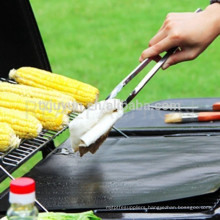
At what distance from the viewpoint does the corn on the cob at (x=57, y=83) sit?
105 inches

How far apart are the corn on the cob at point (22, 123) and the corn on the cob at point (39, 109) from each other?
0.07m

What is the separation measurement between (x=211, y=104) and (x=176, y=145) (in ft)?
2.13

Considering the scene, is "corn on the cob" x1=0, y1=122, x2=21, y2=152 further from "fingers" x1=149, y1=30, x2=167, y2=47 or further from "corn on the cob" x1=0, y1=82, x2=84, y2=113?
"fingers" x1=149, y1=30, x2=167, y2=47

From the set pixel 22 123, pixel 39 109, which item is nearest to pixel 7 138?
pixel 22 123

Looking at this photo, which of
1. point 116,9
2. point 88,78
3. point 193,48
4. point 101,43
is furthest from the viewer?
point 116,9

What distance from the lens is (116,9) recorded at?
29.3 feet

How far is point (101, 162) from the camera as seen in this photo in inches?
100

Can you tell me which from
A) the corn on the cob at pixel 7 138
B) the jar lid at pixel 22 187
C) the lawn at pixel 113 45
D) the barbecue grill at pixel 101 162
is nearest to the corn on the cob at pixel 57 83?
the barbecue grill at pixel 101 162

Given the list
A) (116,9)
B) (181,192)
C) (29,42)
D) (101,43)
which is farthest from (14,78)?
(116,9)

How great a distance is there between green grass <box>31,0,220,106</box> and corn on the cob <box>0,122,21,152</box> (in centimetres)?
388

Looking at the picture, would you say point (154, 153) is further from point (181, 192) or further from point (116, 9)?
point (116, 9)

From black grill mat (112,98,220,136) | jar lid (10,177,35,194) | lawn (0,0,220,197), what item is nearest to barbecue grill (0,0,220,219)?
black grill mat (112,98,220,136)

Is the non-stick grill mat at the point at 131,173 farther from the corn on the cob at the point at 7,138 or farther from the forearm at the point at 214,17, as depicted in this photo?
the forearm at the point at 214,17

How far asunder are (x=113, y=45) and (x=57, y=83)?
5.14m
